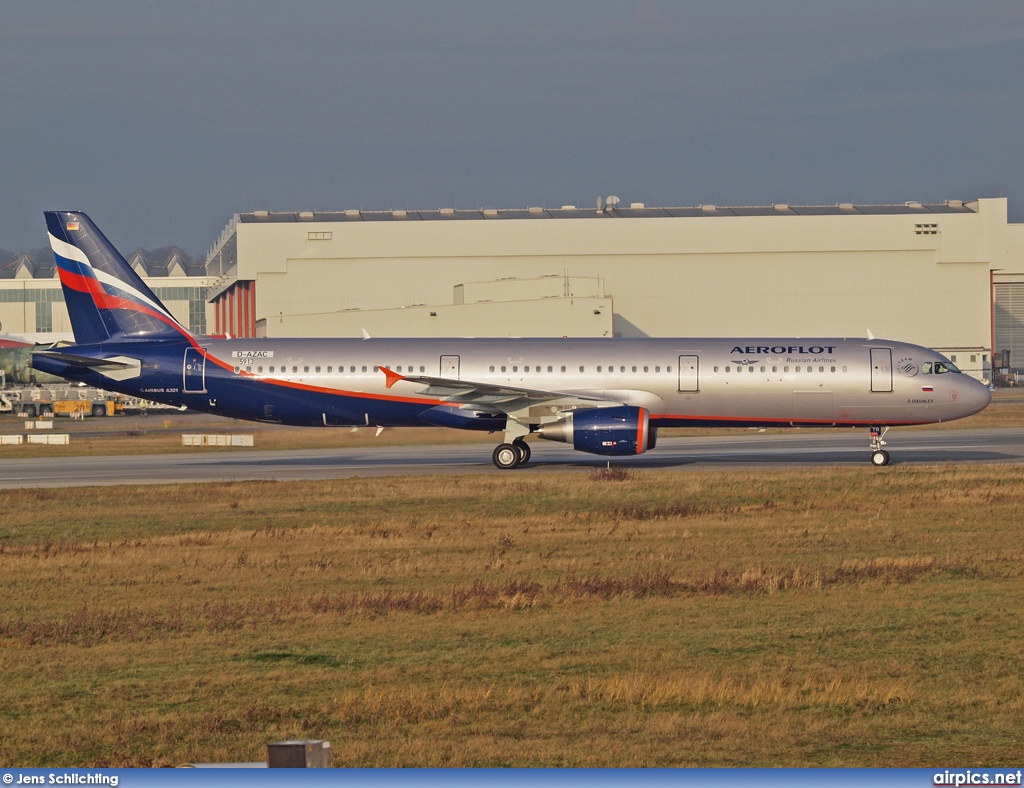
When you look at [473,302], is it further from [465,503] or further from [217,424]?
[465,503]

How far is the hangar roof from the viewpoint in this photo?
11256 cm

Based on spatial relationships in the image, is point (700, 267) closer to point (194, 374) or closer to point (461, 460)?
point (461, 460)

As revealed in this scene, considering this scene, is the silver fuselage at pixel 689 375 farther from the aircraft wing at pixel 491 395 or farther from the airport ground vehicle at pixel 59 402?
the airport ground vehicle at pixel 59 402

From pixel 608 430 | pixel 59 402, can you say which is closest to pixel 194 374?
pixel 608 430

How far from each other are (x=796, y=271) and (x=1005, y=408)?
37570 millimetres

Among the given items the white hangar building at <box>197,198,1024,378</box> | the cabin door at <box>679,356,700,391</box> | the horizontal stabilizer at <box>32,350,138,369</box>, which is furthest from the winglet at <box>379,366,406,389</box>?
the white hangar building at <box>197,198,1024,378</box>

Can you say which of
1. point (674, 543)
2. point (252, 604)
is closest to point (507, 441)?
point (674, 543)

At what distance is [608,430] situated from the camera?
35.4 meters

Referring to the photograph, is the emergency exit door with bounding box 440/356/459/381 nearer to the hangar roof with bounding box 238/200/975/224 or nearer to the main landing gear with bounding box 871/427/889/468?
the main landing gear with bounding box 871/427/889/468

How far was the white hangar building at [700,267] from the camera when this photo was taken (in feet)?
351

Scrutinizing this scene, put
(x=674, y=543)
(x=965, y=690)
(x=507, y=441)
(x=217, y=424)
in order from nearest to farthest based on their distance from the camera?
1. (x=965, y=690)
2. (x=674, y=543)
3. (x=507, y=441)
4. (x=217, y=424)

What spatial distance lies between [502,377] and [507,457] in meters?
2.58

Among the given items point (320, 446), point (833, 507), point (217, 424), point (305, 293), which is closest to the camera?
point (833, 507)

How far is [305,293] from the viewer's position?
10650 centimetres
